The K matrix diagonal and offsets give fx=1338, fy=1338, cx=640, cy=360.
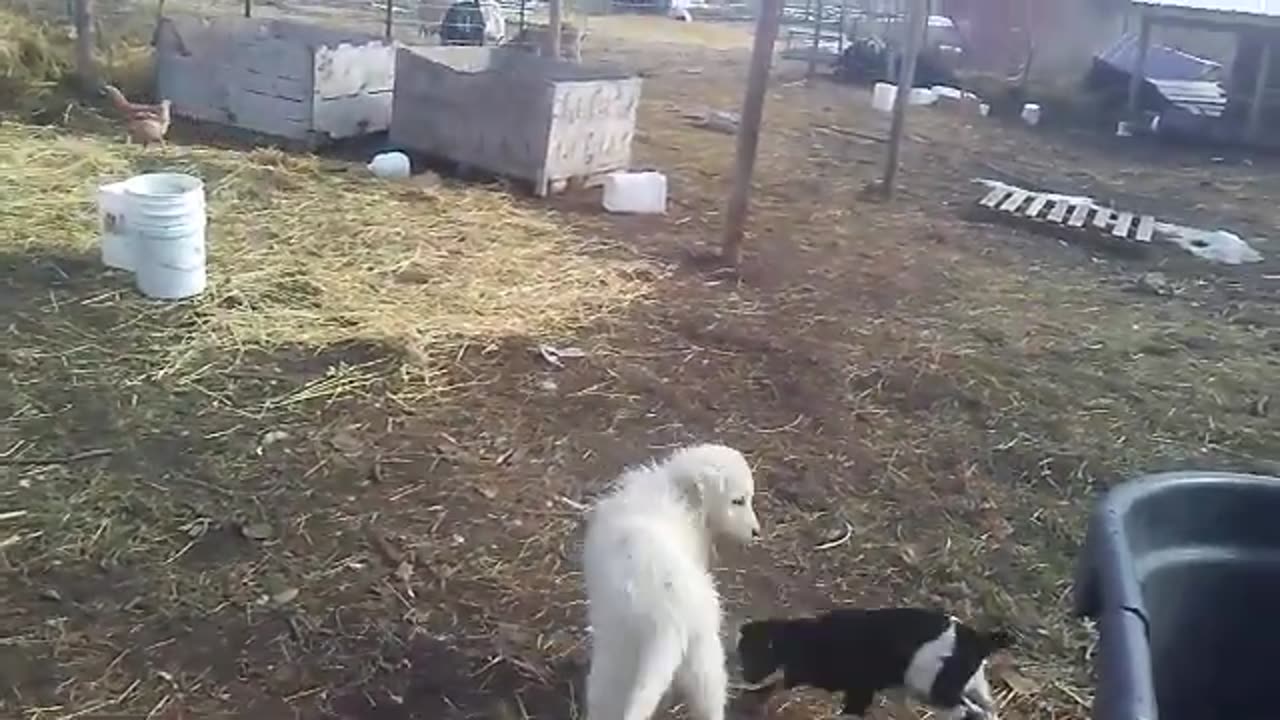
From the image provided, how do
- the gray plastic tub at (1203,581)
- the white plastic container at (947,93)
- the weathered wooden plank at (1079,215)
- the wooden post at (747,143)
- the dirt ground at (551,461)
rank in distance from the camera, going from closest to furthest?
the gray plastic tub at (1203,581) < the dirt ground at (551,461) < the wooden post at (747,143) < the weathered wooden plank at (1079,215) < the white plastic container at (947,93)

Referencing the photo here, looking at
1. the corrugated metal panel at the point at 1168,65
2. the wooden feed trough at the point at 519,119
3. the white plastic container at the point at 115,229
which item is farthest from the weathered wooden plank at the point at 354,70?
the corrugated metal panel at the point at 1168,65

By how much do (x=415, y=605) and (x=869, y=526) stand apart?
4.85ft

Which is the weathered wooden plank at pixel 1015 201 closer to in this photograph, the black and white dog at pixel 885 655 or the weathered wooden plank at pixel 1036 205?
the weathered wooden plank at pixel 1036 205

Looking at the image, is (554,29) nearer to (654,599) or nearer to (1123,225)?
(1123,225)

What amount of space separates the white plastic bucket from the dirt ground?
21cm

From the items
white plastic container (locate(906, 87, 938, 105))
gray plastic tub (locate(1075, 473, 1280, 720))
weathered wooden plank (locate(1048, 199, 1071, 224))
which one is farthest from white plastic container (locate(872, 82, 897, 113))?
gray plastic tub (locate(1075, 473, 1280, 720))

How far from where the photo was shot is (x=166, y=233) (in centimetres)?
541

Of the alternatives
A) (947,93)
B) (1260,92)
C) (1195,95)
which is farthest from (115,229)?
(1195,95)

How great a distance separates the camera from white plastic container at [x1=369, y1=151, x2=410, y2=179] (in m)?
8.20

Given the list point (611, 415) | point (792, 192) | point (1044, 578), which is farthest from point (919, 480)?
point (792, 192)

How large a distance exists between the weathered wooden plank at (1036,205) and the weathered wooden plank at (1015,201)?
7cm

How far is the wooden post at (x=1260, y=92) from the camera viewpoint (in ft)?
43.5

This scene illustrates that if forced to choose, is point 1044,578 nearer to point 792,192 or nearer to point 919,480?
point 919,480

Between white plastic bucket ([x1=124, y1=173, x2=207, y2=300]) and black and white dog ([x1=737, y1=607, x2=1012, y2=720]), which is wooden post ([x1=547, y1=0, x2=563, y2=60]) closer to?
white plastic bucket ([x1=124, y1=173, x2=207, y2=300])
